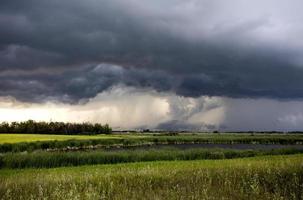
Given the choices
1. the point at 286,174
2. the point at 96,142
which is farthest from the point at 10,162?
the point at 96,142

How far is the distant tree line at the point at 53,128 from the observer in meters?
154

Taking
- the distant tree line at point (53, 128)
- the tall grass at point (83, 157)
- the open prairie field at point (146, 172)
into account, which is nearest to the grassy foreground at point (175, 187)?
the open prairie field at point (146, 172)

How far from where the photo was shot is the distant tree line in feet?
506

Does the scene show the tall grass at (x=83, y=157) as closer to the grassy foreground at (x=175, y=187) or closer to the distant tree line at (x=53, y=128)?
the grassy foreground at (x=175, y=187)

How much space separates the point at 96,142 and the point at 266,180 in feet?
254

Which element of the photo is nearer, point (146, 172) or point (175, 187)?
point (175, 187)

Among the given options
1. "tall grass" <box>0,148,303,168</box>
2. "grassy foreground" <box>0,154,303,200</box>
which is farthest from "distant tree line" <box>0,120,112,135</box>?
"grassy foreground" <box>0,154,303,200</box>

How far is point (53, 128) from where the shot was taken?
541ft

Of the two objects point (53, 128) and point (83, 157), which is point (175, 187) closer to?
point (83, 157)

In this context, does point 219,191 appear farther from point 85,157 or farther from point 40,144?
point 40,144

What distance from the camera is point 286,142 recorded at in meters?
125

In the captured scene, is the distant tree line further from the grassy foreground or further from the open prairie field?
the grassy foreground

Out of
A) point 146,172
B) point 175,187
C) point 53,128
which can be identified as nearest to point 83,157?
point 146,172

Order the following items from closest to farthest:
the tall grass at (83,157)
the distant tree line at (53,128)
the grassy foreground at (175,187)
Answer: the grassy foreground at (175,187) < the tall grass at (83,157) < the distant tree line at (53,128)
